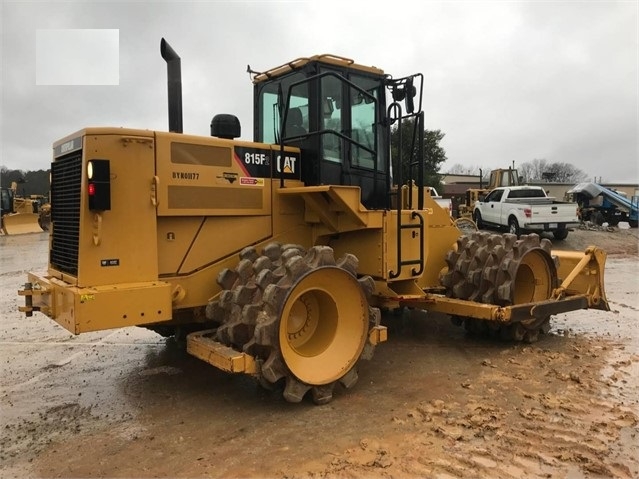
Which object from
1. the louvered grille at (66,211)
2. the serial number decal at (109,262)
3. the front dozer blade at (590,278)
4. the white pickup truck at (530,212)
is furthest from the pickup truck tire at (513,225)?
the serial number decal at (109,262)

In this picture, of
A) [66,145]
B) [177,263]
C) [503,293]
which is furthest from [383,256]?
[66,145]

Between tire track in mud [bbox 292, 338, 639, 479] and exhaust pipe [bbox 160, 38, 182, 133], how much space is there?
3.20 m

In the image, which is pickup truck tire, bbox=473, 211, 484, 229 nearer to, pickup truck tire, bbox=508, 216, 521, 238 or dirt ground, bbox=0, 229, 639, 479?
pickup truck tire, bbox=508, 216, 521, 238

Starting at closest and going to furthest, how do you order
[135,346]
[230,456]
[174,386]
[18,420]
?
[230,456]
[18,420]
[174,386]
[135,346]

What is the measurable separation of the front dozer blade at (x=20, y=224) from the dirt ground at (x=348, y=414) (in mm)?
22842

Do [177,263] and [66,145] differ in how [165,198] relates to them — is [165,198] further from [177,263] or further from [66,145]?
[66,145]

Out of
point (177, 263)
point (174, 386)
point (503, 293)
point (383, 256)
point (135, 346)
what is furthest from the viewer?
point (135, 346)

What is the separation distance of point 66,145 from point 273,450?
9.93 ft

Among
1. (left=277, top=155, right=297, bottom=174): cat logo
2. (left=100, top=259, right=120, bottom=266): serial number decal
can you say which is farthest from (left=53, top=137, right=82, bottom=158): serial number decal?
(left=277, top=155, right=297, bottom=174): cat logo

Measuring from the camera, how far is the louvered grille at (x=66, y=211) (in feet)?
14.4

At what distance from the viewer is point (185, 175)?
4684 mm

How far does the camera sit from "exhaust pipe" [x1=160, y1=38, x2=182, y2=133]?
5016mm

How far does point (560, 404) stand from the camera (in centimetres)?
450

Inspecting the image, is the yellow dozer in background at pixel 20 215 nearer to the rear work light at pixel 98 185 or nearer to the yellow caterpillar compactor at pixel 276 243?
the yellow caterpillar compactor at pixel 276 243
